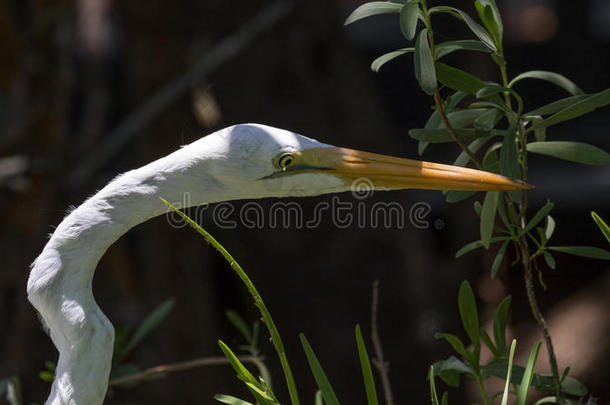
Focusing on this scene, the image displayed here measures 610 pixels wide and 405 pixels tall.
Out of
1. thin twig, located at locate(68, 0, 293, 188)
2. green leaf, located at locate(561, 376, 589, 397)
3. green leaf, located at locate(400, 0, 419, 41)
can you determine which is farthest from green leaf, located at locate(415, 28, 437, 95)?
thin twig, located at locate(68, 0, 293, 188)

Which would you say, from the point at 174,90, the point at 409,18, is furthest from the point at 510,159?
the point at 174,90

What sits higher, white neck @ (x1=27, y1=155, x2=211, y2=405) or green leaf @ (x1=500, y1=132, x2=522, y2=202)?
green leaf @ (x1=500, y1=132, x2=522, y2=202)

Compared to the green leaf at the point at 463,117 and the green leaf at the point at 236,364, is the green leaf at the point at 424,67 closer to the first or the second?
the green leaf at the point at 463,117

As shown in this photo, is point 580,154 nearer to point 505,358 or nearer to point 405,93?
point 505,358

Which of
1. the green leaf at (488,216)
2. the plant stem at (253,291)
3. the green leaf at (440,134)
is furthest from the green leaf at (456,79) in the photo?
the plant stem at (253,291)

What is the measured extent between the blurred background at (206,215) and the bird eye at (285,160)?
5.78 feet

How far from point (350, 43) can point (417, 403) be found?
160cm

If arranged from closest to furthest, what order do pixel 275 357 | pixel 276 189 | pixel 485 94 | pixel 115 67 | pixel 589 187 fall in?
pixel 485 94 → pixel 276 189 → pixel 275 357 → pixel 115 67 → pixel 589 187

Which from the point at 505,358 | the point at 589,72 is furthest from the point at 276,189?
the point at 589,72

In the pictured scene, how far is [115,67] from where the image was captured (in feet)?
11.9

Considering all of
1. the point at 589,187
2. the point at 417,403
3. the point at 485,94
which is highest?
the point at 485,94

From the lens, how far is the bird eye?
1.11 meters

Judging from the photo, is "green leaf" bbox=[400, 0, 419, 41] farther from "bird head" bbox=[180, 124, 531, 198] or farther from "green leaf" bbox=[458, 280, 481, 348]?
"green leaf" bbox=[458, 280, 481, 348]

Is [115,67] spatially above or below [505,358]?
above
